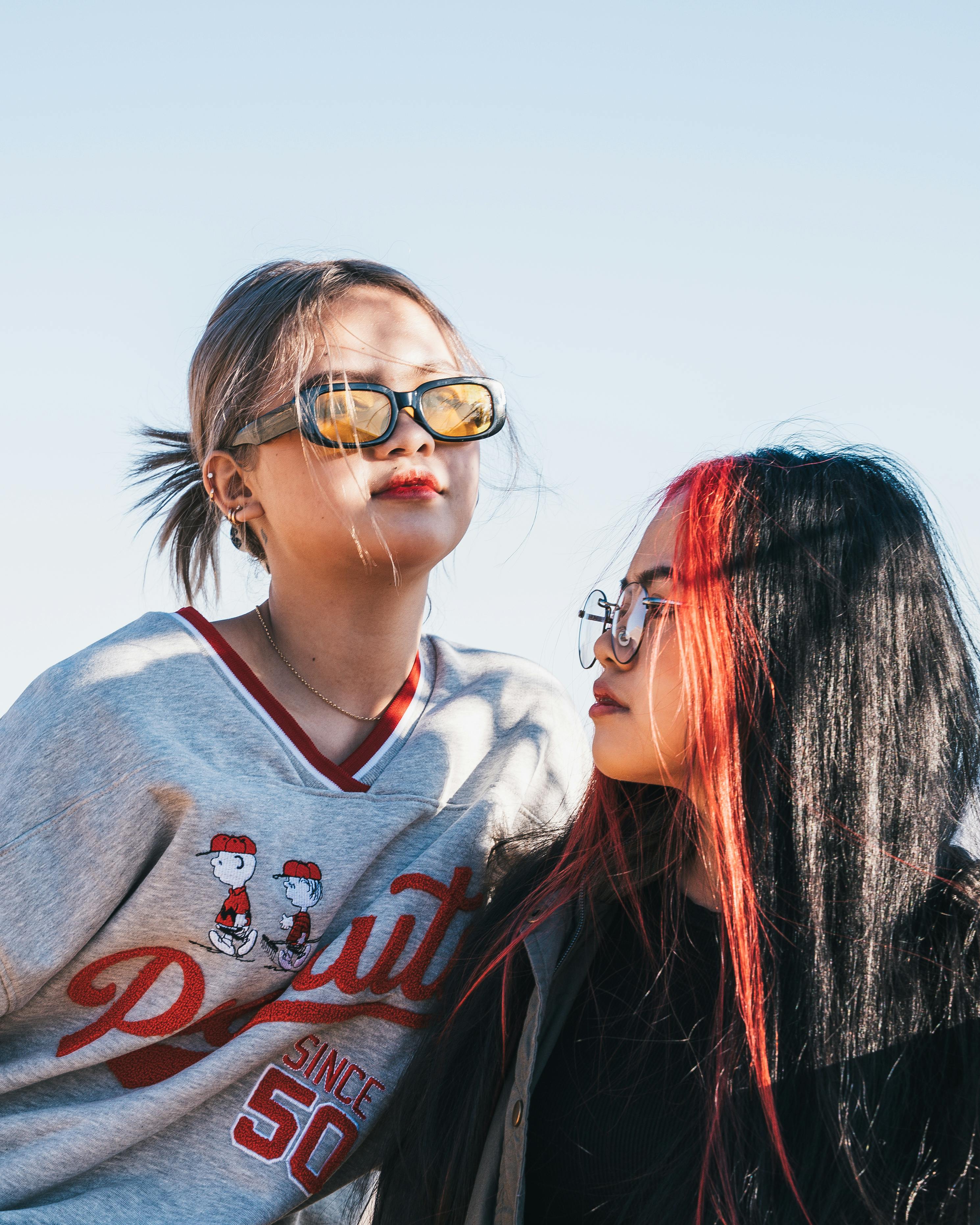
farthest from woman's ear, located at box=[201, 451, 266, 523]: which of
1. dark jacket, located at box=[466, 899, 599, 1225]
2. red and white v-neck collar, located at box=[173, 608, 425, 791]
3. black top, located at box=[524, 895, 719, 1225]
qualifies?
black top, located at box=[524, 895, 719, 1225]

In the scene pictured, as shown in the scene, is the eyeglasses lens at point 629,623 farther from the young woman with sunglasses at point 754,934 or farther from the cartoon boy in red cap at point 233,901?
the cartoon boy in red cap at point 233,901

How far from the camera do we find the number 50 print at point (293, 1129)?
78.0 inches

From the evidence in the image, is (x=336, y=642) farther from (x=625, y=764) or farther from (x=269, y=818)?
(x=625, y=764)

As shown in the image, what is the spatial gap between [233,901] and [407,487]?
2.83 ft

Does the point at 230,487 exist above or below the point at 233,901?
above

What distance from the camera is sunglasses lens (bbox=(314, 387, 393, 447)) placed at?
2250mm

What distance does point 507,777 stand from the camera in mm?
2346

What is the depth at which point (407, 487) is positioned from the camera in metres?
2.30

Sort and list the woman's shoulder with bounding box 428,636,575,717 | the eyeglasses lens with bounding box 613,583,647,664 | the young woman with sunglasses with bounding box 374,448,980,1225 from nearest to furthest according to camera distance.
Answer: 1. the young woman with sunglasses with bounding box 374,448,980,1225
2. the eyeglasses lens with bounding box 613,583,647,664
3. the woman's shoulder with bounding box 428,636,575,717

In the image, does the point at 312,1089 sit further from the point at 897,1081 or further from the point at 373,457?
the point at 373,457

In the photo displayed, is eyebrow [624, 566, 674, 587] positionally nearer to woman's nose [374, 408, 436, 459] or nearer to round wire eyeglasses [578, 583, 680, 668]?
round wire eyeglasses [578, 583, 680, 668]

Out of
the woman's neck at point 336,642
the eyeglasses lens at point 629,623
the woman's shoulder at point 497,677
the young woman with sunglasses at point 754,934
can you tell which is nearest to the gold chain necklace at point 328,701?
the woman's neck at point 336,642

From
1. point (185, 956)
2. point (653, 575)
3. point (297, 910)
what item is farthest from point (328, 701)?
point (653, 575)

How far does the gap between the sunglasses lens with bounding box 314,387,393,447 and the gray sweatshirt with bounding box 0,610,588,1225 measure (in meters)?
0.58
